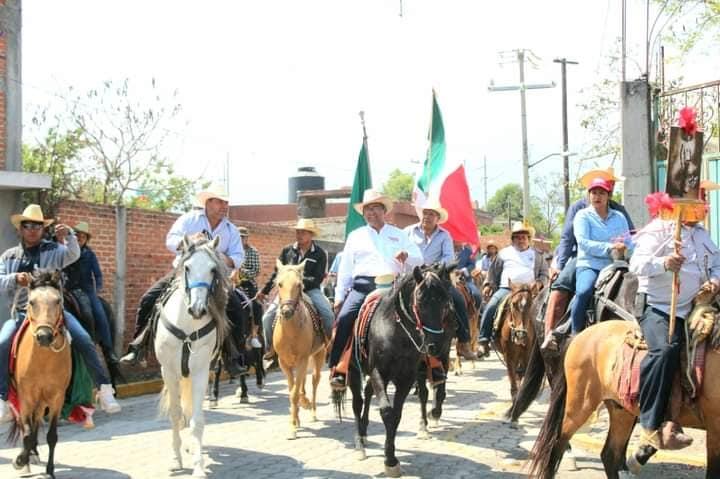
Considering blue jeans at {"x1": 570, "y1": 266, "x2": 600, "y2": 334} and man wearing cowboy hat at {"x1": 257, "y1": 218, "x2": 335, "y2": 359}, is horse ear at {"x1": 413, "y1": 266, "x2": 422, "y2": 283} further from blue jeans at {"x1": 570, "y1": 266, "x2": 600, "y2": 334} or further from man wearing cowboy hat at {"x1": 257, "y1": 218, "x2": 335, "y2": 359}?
man wearing cowboy hat at {"x1": 257, "y1": 218, "x2": 335, "y2": 359}

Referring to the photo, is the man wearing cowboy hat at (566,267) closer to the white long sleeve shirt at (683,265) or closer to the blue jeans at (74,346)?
the white long sleeve shirt at (683,265)

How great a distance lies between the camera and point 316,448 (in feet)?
28.9

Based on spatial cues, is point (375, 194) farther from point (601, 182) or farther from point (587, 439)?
point (587, 439)

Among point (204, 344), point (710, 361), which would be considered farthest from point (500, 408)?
point (710, 361)

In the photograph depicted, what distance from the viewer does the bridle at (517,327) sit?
10453mm

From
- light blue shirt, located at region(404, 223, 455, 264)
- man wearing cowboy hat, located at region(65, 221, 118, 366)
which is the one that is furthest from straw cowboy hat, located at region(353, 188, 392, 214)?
man wearing cowboy hat, located at region(65, 221, 118, 366)

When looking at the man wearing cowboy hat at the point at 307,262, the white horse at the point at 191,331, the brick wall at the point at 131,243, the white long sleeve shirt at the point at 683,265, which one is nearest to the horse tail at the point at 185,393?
the white horse at the point at 191,331

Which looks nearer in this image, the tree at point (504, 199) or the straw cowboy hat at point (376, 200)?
the straw cowboy hat at point (376, 200)

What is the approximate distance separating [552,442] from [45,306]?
4705mm

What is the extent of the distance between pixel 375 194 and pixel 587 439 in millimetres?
3609

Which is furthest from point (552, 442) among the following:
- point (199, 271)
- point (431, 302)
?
point (199, 271)

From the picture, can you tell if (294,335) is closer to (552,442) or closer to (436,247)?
(436,247)

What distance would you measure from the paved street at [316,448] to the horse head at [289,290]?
152cm

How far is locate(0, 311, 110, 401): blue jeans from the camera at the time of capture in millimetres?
7746
